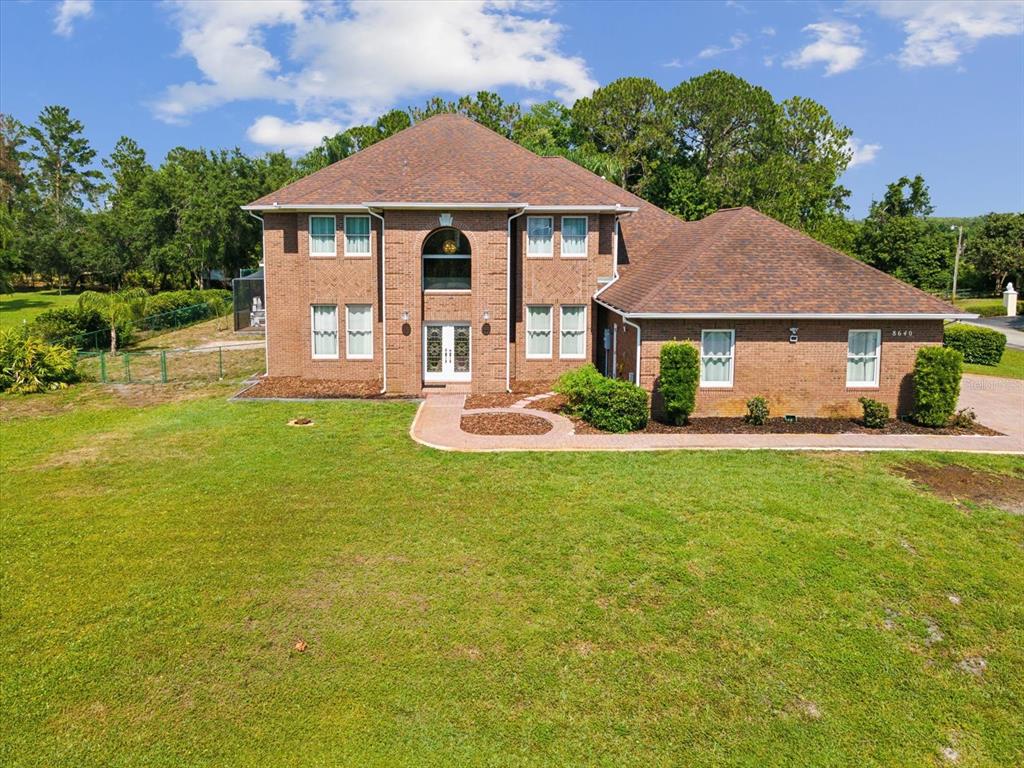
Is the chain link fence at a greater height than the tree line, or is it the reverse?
the tree line

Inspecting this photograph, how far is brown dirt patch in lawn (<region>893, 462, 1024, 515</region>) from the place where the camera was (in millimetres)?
12320

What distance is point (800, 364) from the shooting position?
1844 cm

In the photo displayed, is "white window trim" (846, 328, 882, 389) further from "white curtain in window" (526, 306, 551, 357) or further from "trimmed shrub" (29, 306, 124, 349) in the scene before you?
"trimmed shrub" (29, 306, 124, 349)

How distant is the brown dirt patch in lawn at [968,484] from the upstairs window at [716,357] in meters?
5.22

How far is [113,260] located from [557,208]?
180ft

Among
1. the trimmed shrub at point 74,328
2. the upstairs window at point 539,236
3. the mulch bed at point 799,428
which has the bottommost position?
the mulch bed at point 799,428

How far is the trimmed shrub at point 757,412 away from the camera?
707 inches

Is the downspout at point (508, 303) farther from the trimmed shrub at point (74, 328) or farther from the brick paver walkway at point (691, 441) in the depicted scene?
the trimmed shrub at point (74, 328)

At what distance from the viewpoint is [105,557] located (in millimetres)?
9797

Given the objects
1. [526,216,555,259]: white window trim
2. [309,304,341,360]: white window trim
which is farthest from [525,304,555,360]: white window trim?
[309,304,341,360]: white window trim

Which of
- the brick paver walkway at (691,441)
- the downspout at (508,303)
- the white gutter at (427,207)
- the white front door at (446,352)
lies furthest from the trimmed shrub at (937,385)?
the white front door at (446,352)

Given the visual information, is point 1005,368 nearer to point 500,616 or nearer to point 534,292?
point 534,292

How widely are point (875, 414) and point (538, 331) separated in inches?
422

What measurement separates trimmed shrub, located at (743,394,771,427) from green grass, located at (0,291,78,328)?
45.6 m
